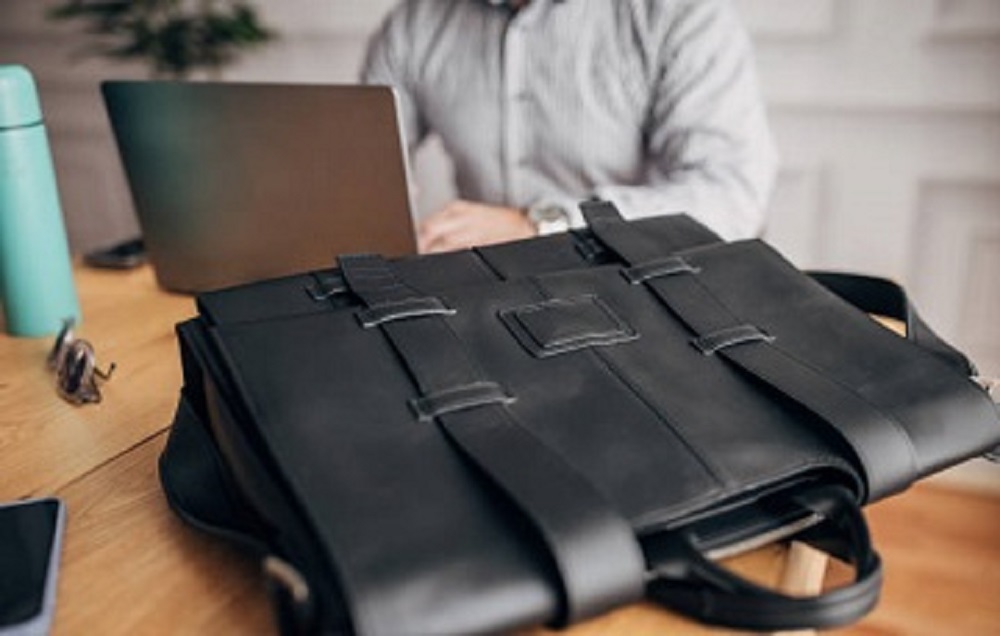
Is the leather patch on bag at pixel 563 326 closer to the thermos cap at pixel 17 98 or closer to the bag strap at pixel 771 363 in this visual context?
the bag strap at pixel 771 363

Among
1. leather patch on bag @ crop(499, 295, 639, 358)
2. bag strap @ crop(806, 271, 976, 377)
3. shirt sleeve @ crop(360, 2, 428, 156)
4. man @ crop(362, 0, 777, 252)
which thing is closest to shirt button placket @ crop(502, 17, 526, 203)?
man @ crop(362, 0, 777, 252)

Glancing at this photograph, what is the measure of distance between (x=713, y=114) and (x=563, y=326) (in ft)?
2.18

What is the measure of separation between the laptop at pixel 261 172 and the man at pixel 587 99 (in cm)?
33

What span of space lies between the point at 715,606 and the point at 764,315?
0.22 m

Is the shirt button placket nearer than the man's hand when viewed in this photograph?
No

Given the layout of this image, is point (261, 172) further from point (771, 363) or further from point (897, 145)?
point (897, 145)

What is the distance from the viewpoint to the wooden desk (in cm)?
44

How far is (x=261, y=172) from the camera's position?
785 mm

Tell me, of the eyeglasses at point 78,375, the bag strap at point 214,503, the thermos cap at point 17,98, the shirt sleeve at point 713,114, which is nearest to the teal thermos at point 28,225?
the thermos cap at point 17,98

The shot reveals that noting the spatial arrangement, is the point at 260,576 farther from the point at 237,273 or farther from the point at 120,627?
the point at 237,273

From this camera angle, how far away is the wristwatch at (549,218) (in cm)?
89

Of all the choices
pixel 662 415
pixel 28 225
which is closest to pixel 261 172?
pixel 28 225

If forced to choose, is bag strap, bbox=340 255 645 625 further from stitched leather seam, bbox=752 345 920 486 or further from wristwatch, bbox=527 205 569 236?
wristwatch, bbox=527 205 569 236

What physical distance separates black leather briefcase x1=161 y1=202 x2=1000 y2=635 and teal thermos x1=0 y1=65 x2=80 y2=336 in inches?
12.2
